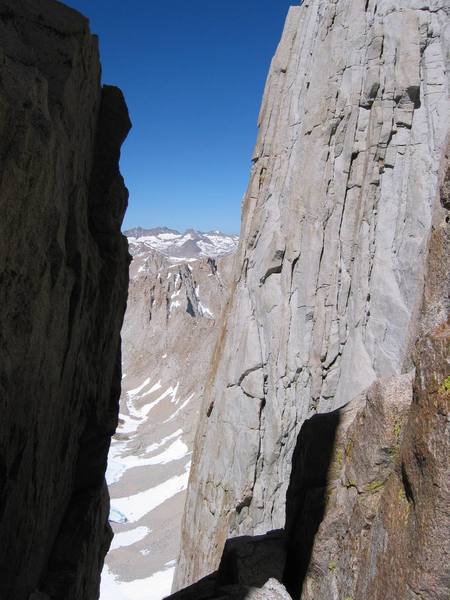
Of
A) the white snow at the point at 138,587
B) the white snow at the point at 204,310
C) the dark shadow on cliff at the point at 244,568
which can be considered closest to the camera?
the dark shadow on cliff at the point at 244,568

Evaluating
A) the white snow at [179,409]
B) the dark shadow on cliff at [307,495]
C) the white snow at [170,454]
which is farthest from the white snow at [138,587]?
the white snow at [179,409]

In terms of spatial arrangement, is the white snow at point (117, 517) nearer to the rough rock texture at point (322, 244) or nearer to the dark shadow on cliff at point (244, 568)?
the rough rock texture at point (322, 244)

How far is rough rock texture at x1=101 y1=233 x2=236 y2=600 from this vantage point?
1609 inches

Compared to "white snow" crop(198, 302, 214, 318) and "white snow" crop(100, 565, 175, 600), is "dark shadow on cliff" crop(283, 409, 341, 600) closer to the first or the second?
"white snow" crop(100, 565, 175, 600)

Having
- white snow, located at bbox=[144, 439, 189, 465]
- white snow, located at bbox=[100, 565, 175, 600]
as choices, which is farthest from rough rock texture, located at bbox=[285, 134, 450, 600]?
white snow, located at bbox=[144, 439, 189, 465]

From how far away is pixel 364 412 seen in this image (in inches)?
315

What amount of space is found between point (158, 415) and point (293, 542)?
82633 millimetres

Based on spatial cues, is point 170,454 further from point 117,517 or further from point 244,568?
point 244,568

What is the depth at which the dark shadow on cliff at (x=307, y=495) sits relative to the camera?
8.37 metres

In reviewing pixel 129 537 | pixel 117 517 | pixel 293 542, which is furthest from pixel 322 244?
pixel 117 517

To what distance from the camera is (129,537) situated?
147 feet

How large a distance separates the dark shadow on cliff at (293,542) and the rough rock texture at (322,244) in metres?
9.48

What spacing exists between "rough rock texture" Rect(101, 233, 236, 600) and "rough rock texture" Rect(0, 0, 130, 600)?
2081 centimetres

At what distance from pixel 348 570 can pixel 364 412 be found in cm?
241
